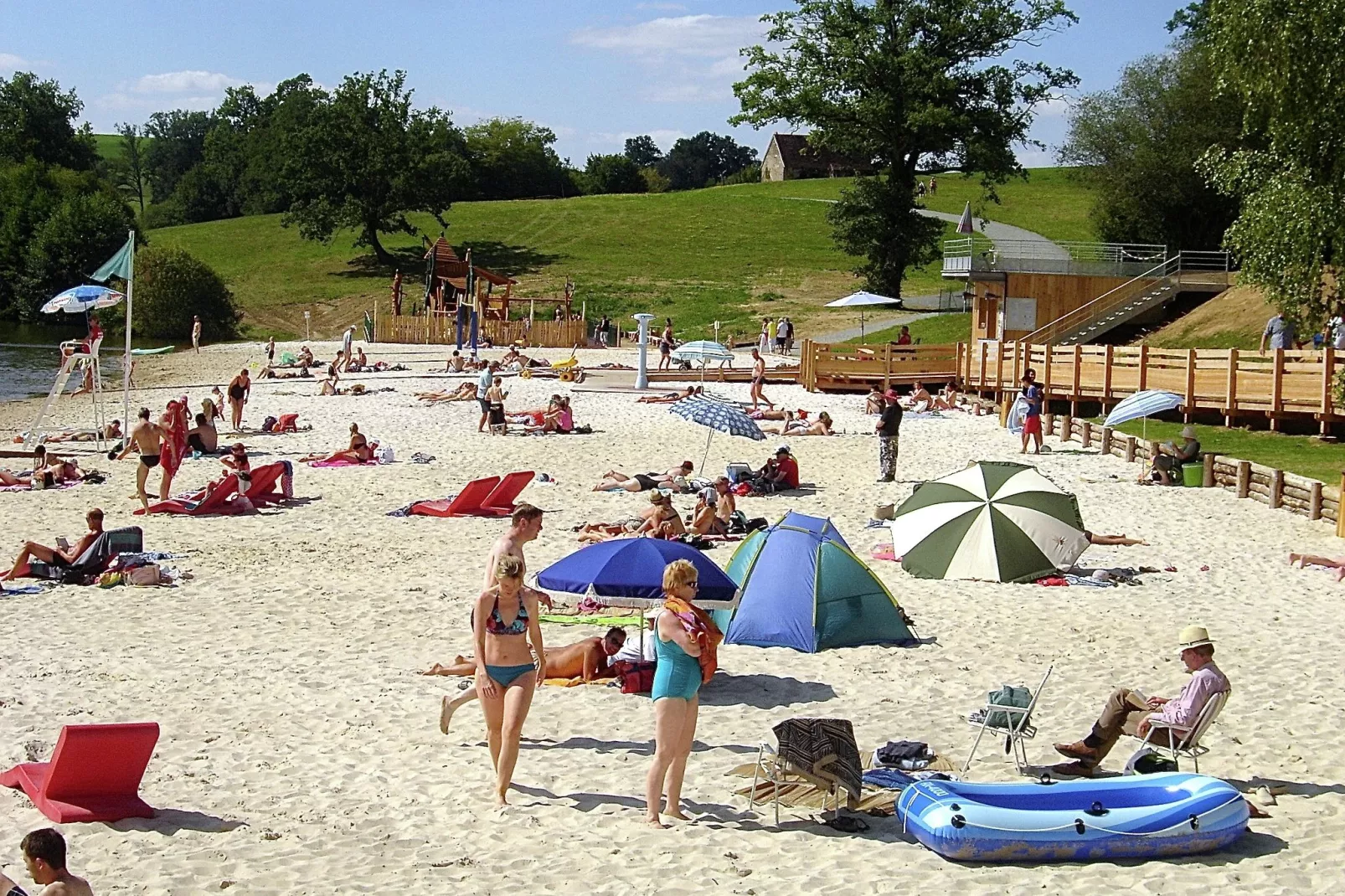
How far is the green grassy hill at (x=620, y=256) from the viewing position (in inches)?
2463

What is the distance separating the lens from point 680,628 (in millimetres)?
7078

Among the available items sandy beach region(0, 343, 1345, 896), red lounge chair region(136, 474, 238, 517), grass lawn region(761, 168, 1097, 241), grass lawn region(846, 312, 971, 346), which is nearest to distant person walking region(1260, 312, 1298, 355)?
sandy beach region(0, 343, 1345, 896)

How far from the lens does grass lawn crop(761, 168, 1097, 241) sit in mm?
74500

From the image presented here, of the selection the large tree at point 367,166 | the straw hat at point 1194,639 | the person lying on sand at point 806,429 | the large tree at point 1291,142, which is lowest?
the straw hat at point 1194,639

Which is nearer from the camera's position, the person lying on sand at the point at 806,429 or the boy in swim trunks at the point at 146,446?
the boy in swim trunks at the point at 146,446

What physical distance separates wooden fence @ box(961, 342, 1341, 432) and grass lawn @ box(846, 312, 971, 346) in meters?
11.7

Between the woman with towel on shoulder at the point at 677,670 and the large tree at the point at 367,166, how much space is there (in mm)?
67762

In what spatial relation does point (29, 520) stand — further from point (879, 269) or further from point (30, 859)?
point (879, 269)

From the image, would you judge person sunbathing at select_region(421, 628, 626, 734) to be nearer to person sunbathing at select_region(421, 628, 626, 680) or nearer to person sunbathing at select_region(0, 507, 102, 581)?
person sunbathing at select_region(421, 628, 626, 680)

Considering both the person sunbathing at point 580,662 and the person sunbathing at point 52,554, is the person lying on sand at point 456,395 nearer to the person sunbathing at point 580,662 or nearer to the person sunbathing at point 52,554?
the person sunbathing at point 52,554

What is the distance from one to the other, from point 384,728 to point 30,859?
3872 mm

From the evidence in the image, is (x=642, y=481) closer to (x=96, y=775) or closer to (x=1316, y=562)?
(x=1316, y=562)

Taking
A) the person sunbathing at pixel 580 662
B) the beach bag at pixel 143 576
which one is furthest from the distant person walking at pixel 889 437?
the beach bag at pixel 143 576

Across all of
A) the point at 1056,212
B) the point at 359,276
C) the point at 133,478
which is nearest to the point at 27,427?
the point at 133,478
